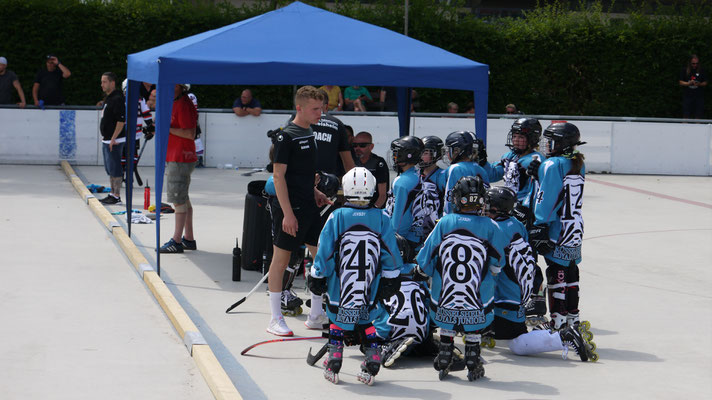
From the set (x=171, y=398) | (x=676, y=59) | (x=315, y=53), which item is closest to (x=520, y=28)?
(x=676, y=59)

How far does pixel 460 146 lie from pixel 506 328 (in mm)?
1643

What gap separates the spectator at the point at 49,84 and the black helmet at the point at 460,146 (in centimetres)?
1450

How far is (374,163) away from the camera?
28.9 ft

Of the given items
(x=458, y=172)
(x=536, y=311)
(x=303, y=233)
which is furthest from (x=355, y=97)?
(x=303, y=233)

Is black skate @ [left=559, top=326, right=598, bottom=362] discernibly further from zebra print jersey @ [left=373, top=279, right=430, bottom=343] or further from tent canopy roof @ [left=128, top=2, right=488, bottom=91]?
tent canopy roof @ [left=128, top=2, right=488, bottom=91]

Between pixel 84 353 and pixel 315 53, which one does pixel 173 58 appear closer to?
pixel 315 53

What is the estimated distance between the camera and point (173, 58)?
28.6ft

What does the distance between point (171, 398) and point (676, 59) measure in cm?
2117

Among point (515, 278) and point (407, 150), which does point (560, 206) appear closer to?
point (515, 278)

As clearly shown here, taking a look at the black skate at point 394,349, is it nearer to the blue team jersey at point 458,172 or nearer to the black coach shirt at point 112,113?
the blue team jersey at point 458,172

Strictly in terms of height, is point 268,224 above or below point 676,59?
below

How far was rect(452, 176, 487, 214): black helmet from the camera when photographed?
6371 millimetres

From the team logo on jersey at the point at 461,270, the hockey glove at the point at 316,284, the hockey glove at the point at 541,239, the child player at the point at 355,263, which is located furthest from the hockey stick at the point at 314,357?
the hockey glove at the point at 541,239

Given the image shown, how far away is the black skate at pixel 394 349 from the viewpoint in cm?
665
